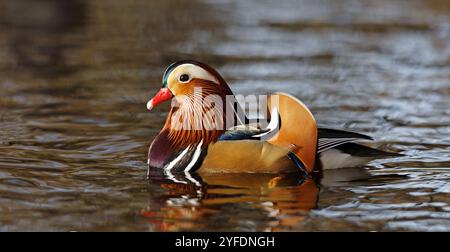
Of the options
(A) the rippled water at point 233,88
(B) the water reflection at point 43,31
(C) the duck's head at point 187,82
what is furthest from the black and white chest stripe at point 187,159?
(B) the water reflection at point 43,31

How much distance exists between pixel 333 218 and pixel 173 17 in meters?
10.1

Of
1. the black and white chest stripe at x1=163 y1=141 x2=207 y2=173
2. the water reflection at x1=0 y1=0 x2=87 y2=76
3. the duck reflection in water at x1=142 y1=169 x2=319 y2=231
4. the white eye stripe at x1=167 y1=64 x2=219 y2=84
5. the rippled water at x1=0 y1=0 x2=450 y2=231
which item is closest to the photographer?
the duck reflection in water at x1=142 y1=169 x2=319 y2=231

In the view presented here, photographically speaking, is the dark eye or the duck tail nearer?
the duck tail

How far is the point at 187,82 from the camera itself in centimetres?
710

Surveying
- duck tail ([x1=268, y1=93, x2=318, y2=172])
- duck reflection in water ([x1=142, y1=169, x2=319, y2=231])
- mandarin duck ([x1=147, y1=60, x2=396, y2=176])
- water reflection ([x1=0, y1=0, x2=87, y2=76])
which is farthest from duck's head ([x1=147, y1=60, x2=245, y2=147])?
water reflection ([x1=0, y1=0, x2=87, y2=76])

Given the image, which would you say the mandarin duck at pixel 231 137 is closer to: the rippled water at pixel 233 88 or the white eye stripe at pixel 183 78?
the white eye stripe at pixel 183 78

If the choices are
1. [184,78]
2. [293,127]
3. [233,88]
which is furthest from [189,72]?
[233,88]

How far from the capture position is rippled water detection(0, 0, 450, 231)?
241 inches

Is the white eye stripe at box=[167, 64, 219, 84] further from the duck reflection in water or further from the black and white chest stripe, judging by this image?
the duck reflection in water

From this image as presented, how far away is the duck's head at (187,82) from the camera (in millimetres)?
7059

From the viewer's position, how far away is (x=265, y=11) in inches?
657

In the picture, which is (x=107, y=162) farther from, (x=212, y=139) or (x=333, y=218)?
(x=333, y=218)

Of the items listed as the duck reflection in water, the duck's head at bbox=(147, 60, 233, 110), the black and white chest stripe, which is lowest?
the duck reflection in water
